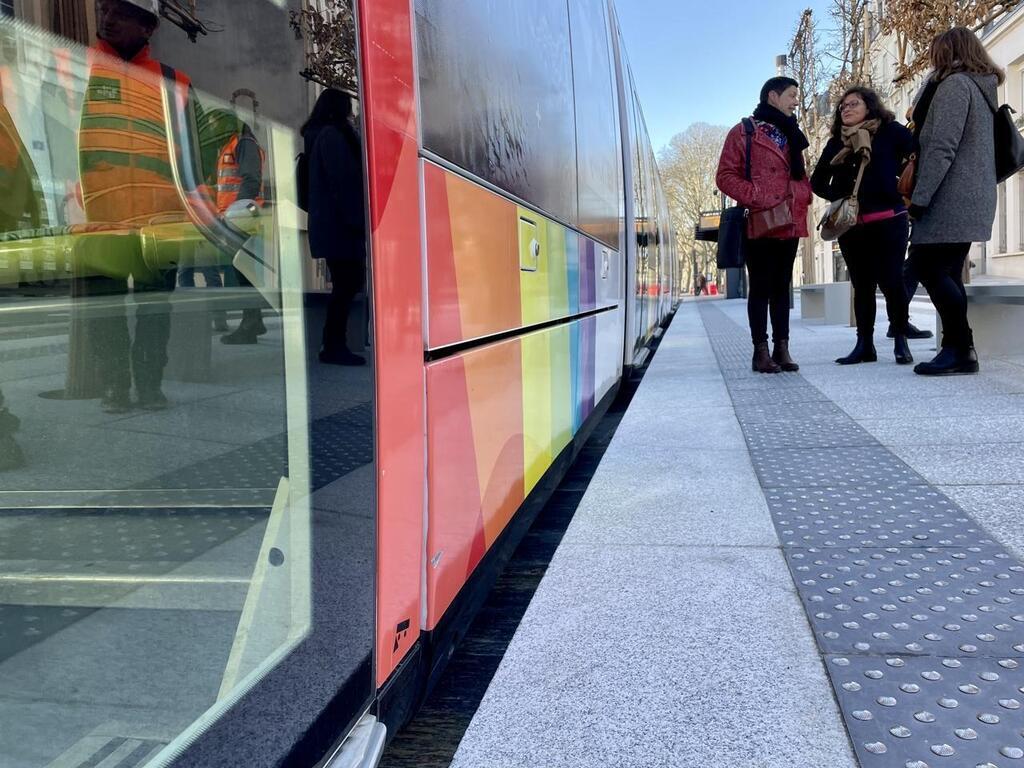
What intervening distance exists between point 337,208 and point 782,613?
144cm

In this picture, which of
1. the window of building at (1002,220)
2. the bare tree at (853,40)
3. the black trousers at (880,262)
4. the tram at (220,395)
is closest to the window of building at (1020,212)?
the window of building at (1002,220)

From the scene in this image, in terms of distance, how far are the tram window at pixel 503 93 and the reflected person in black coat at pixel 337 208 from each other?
0.30m

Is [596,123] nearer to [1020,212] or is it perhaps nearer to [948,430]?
[948,430]

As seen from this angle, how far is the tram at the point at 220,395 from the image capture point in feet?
2.92

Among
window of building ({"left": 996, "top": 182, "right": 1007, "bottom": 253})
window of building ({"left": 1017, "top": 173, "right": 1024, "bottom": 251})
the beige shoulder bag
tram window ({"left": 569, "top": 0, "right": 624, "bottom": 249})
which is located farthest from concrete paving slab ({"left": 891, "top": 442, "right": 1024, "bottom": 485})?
window of building ({"left": 996, "top": 182, "right": 1007, "bottom": 253})

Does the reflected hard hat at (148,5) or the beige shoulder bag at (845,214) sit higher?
the beige shoulder bag at (845,214)

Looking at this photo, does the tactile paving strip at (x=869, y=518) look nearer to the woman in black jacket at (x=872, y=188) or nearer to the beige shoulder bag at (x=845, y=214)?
the beige shoulder bag at (x=845, y=214)

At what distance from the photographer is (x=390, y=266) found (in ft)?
4.43

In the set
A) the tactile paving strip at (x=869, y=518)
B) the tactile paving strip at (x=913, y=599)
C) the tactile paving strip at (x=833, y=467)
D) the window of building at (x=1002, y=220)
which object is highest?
the window of building at (x=1002, y=220)

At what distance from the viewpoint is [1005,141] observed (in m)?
5.06

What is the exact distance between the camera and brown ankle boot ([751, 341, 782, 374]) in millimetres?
6434

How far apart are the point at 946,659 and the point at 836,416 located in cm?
289

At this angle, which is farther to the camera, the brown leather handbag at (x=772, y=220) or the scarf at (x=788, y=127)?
the scarf at (x=788, y=127)

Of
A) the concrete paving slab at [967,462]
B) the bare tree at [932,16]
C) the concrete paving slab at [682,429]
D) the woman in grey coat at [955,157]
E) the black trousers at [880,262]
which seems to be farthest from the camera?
the bare tree at [932,16]
